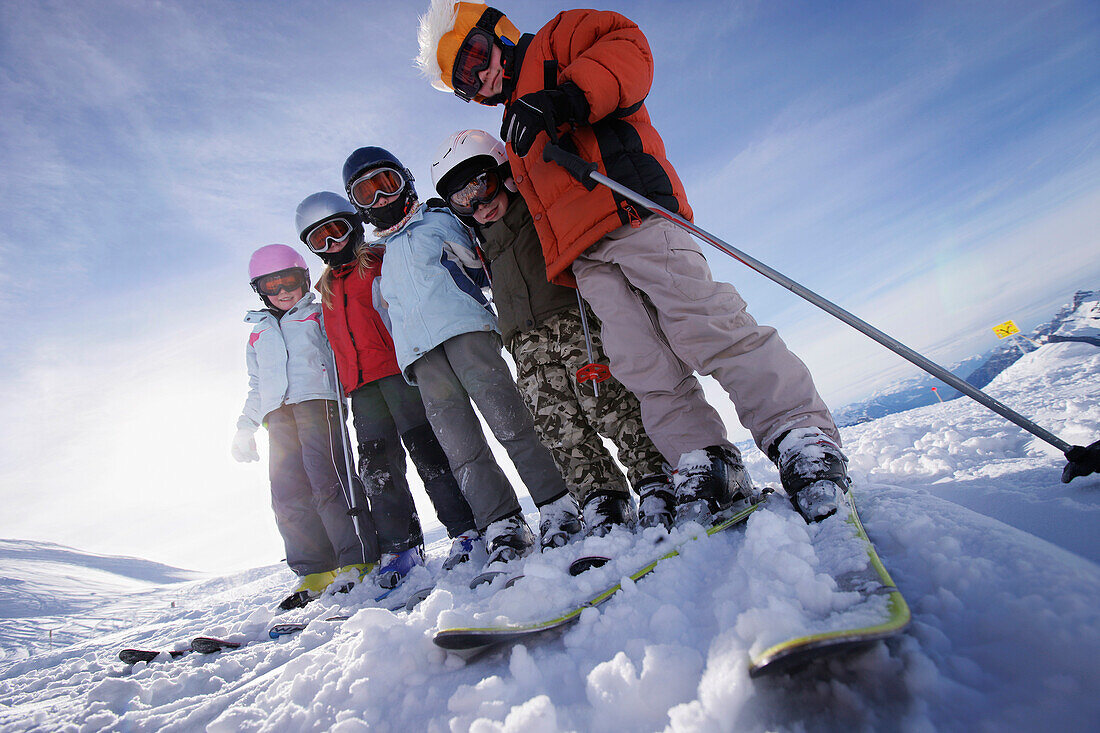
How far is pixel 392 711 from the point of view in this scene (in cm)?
109

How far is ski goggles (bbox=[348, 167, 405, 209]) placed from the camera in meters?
3.68

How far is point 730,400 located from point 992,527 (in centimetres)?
100

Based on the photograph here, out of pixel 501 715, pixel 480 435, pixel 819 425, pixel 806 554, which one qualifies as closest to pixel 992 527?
pixel 806 554

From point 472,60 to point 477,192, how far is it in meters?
0.74

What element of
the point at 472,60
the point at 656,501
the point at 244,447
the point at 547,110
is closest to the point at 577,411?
the point at 656,501

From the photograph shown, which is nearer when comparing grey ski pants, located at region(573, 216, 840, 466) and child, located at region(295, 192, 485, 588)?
grey ski pants, located at region(573, 216, 840, 466)

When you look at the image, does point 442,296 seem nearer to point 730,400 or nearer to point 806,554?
point 730,400

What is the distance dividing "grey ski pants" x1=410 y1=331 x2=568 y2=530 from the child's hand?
211cm

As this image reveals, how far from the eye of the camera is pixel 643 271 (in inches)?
87.6

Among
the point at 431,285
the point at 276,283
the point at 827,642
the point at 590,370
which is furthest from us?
the point at 276,283

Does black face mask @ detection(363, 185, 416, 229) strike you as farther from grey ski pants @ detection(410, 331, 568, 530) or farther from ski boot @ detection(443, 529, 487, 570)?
ski boot @ detection(443, 529, 487, 570)

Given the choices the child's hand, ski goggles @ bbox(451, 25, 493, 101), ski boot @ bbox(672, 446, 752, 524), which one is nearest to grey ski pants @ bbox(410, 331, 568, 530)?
ski boot @ bbox(672, 446, 752, 524)

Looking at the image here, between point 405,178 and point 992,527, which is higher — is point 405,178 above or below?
above

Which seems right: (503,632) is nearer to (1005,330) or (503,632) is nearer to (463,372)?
(463,372)
